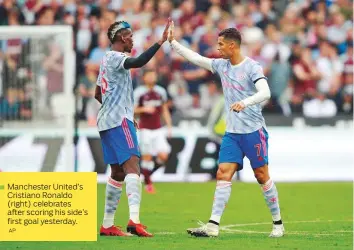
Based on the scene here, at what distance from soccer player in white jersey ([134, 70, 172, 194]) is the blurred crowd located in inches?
76.8

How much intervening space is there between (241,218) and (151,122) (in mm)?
5957

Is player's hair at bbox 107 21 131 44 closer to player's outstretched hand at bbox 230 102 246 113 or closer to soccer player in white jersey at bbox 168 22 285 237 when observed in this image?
soccer player in white jersey at bbox 168 22 285 237

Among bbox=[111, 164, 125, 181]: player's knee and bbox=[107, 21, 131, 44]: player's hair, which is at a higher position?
bbox=[107, 21, 131, 44]: player's hair

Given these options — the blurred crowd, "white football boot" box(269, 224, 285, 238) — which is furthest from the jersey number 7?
the blurred crowd

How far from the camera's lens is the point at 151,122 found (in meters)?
21.2

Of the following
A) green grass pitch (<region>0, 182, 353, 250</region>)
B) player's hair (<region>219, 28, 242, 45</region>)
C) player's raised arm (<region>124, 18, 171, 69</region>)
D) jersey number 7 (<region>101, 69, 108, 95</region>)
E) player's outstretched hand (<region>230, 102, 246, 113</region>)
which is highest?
player's hair (<region>219, 28, 242, 45</region>)

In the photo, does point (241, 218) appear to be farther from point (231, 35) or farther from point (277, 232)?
point (231, 35)

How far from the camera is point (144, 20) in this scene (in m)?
25.2

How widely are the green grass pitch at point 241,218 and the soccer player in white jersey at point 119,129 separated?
38cm

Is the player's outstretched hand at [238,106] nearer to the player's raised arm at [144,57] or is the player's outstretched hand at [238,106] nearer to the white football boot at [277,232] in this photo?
the player's raised arm at [144,57]

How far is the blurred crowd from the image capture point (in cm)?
2383

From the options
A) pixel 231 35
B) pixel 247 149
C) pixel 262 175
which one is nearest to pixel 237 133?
pixel 247 149
